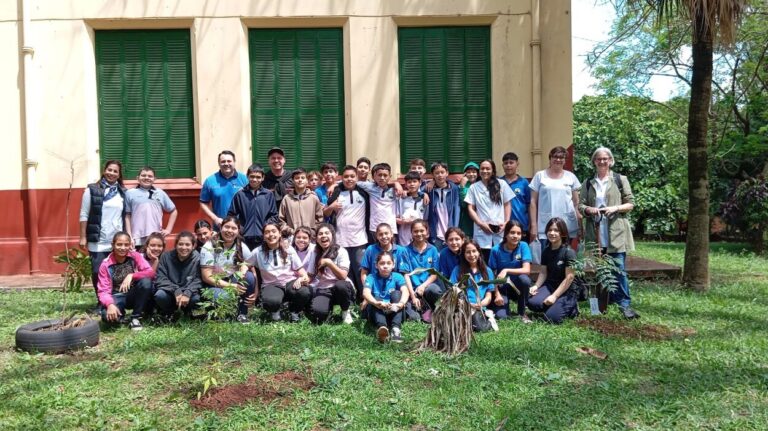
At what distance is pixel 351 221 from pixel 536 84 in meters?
4.17

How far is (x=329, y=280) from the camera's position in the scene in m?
6.36

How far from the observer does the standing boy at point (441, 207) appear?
23.6ft

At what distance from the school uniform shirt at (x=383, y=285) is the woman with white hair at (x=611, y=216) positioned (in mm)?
2066

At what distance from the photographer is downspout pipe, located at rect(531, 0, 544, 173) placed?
30.8 ft

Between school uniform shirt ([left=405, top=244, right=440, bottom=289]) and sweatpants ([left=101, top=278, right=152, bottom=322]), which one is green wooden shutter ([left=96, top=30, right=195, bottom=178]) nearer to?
sweatpants ([left=101, top=278, right=152, bottom=322])

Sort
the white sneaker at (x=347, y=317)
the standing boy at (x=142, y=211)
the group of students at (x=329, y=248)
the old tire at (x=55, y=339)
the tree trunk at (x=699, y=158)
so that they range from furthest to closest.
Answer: the tree trunk at (x=699, y=158), the standing boy at (x=142, y=211), the white sneaker at (x=347, y=317), the group of students at (x=329, y=248), the old tire at (x=55, y=339)

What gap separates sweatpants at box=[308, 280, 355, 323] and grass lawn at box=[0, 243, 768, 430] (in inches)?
8.6

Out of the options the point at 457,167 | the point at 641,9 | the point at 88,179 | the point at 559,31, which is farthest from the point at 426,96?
the point at 88,179

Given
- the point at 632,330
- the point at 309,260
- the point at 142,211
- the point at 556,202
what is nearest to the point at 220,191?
the point at 142,211

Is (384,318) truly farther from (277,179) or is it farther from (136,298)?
(136,298)

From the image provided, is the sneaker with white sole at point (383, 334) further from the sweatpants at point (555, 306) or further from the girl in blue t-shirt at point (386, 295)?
the sweatpants at point (555, 306)

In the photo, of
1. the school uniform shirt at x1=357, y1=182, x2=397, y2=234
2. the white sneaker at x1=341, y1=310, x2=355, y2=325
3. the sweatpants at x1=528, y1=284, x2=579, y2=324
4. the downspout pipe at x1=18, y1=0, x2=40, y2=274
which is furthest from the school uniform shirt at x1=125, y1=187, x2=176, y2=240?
the sweatpants at x1=528, y1=284, x2=579, y2=324

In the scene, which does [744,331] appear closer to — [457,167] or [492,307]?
[492,307]

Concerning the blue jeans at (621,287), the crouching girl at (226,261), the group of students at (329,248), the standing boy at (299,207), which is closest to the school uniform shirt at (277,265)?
the group of students at (329,248)
